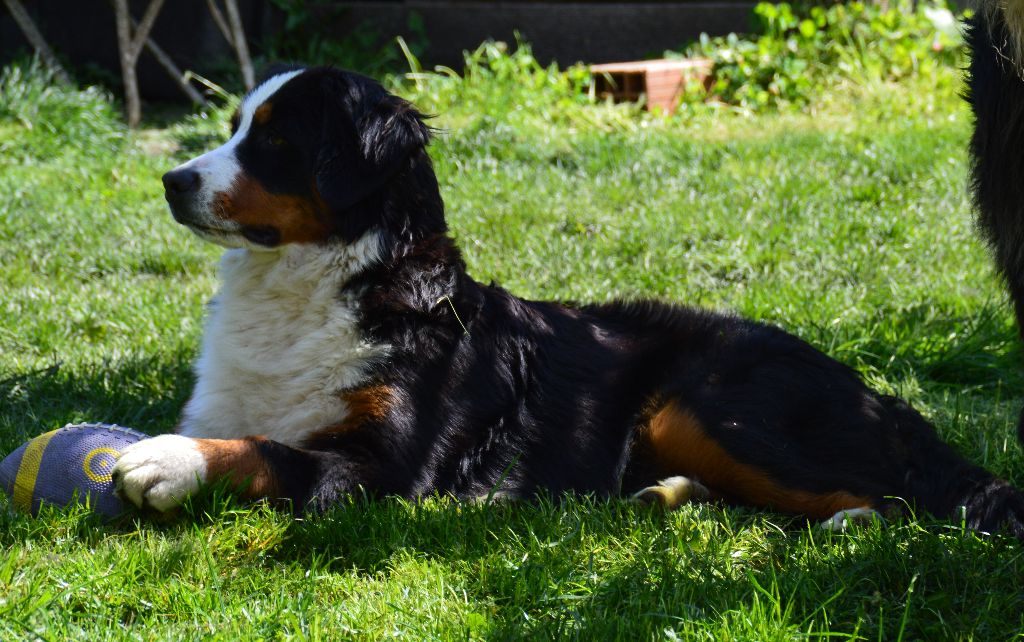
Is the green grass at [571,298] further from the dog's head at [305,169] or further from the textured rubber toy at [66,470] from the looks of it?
the dog's head at [305,169]

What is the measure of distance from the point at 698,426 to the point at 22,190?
513 cm

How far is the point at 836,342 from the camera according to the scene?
4648 mm

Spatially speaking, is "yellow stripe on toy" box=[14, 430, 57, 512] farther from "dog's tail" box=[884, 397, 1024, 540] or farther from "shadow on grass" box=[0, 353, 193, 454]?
"dog's tail" box=[884, 397, 1024, 540]

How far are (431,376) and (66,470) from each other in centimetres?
106

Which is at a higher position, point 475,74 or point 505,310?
point 505,310

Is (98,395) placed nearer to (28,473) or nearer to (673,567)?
(28,473)

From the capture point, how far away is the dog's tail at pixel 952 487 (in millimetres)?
3037

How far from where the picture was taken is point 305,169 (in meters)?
3.38

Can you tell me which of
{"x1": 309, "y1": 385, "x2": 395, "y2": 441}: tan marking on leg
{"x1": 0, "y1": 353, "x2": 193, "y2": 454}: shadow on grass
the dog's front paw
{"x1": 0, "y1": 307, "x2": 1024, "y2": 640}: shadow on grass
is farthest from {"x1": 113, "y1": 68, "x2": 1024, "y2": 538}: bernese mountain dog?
{"x1": 0, "y1": 353, "x2": 193, "y2": 454}: shadow on grass

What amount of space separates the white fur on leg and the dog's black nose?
6.84 ft

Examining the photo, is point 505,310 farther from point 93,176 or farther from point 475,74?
point 475,74

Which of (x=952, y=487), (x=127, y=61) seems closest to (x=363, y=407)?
(x=952, y=487)

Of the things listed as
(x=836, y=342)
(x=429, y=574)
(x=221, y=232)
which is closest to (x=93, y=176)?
(x=221, y=232)

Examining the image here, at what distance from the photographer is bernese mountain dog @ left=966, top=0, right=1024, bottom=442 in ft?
8.82
